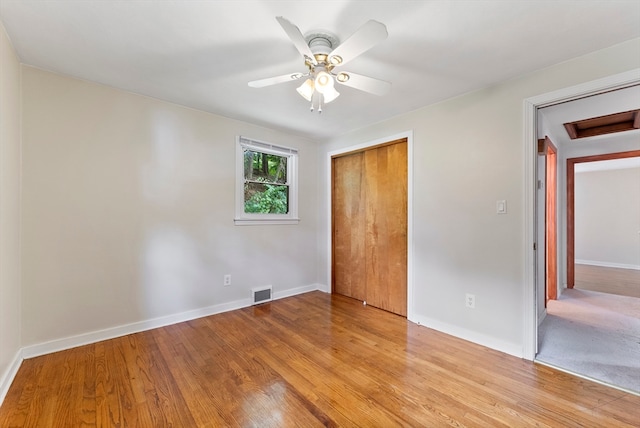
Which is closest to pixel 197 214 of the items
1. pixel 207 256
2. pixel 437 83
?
pixel 207 256

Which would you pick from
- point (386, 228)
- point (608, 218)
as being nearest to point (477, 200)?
point (386, 228)

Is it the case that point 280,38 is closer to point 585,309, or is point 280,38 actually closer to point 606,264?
point 585,309

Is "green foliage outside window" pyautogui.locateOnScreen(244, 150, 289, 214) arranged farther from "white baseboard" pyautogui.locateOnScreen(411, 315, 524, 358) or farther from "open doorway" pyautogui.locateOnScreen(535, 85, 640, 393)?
"open doorway" pyautogui.locateOnScreen(535, 85, 640, 393)

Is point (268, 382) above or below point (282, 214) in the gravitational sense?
below

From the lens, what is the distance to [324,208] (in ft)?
13.6

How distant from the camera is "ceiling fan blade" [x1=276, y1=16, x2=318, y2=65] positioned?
1.28 meters

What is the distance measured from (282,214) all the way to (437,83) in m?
2.46

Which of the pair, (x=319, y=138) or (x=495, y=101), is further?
(x=319, y=138)

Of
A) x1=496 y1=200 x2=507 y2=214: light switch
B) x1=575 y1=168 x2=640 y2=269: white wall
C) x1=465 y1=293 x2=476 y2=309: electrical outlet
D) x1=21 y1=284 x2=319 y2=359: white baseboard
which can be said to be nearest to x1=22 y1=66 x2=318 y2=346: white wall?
x1=21 y1=284 x2=319 y2=359: white baseboard

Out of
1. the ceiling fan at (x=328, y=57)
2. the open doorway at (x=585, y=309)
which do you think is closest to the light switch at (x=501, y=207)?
the open doorway at (x=585, y=309)

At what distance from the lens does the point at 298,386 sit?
182 cm

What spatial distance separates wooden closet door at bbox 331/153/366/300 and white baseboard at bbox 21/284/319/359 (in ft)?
4.44

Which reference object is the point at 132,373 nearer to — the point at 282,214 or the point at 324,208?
the point at 282,214

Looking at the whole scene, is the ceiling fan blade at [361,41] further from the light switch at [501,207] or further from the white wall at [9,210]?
the white wall at [9,210]
